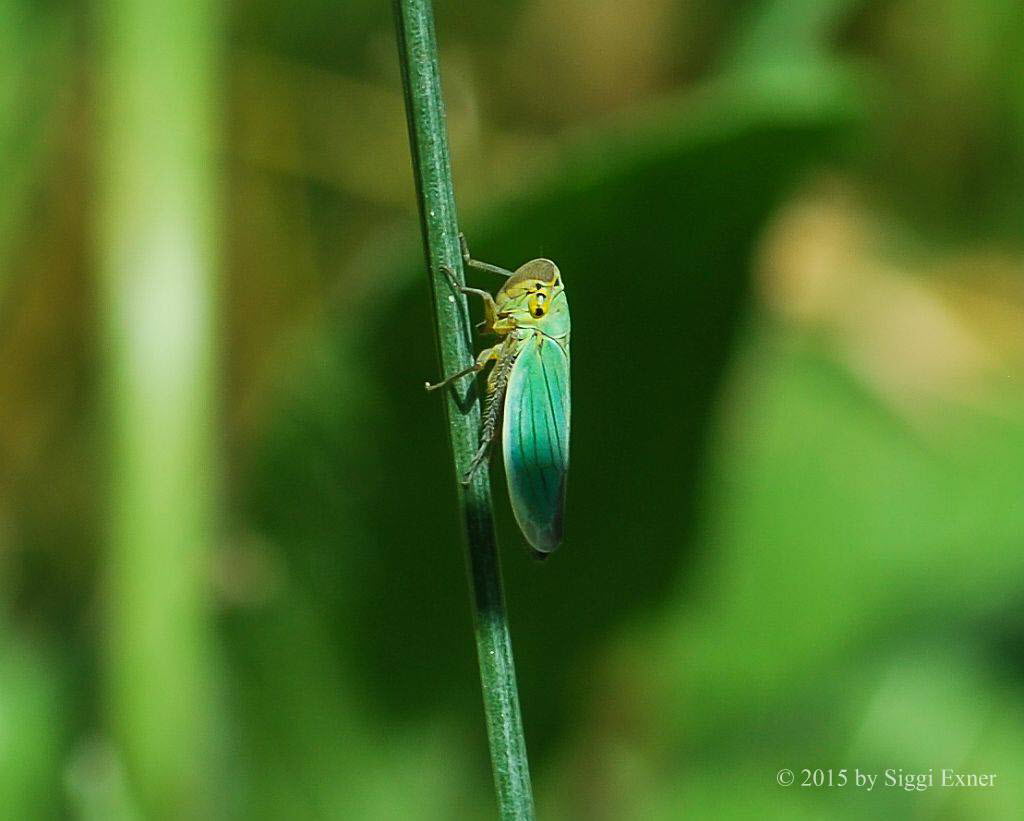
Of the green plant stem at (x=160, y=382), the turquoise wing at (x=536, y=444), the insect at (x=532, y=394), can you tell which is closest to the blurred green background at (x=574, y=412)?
the green plant stem at (x=160, y=382)

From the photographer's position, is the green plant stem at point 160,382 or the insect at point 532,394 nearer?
the insect at point 532,394

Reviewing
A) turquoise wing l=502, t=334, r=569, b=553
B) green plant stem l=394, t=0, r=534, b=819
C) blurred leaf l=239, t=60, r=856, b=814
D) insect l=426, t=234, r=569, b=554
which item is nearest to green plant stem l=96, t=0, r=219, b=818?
blurred leaf l=239, t=60, r=856, b=814

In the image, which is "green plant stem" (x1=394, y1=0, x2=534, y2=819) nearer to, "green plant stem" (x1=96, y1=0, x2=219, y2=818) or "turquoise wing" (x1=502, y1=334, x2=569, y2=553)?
"turquoise wing" (x1=502, y1=334, x2=569, y2=553)

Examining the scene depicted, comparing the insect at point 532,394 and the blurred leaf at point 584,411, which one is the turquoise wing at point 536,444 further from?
the blurred leaf at point 584,411

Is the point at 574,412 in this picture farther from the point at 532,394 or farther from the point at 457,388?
the point at 457,388

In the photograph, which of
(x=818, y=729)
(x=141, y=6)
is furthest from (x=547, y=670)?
(x=141, y=6)

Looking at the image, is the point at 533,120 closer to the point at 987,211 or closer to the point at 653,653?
the point at 987,211
